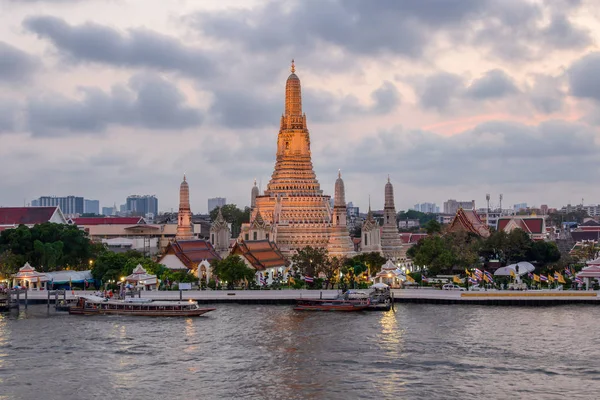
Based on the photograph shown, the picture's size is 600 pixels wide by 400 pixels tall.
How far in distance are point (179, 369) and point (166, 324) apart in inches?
601

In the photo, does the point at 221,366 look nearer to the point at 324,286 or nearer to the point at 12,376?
the point at 12,376

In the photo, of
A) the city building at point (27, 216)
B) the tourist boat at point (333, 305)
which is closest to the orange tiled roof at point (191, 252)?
the tourist boat at point (333, 305)

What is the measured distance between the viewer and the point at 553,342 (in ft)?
155

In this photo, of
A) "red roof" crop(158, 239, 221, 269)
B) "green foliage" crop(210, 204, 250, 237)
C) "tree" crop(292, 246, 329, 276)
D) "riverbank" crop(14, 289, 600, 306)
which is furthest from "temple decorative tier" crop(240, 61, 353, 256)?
"green foliage" crop(210, 204, 250, 237)

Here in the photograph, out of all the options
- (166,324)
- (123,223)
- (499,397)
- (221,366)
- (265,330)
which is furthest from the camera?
(123,223)

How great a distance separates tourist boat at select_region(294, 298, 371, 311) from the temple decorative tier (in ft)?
89.1

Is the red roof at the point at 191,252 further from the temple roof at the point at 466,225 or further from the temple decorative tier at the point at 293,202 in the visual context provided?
the temple roof at the point at 466,225

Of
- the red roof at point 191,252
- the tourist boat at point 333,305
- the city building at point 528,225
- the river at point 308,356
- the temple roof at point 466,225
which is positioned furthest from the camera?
the city building at point 528,225

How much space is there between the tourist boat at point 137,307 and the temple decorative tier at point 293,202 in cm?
2997

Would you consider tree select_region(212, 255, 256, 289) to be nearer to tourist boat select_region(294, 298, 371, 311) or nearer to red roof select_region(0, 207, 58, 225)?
tourist boat select_region(294, 298, 371, 311)

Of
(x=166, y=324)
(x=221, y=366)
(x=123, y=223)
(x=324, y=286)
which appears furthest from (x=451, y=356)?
(x=123, y=223)

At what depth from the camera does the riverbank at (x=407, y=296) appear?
213 feet

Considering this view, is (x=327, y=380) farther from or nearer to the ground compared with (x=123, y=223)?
nearer to the ground

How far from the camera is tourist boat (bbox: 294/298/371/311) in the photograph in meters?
62.9
